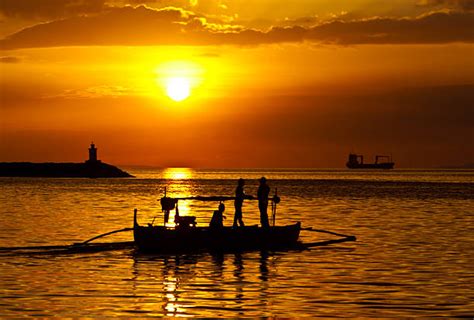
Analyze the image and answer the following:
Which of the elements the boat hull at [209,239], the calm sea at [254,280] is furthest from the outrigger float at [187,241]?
the calm sea at [254,280]

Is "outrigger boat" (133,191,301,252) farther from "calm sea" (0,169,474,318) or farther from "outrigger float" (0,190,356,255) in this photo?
"calm sea" (0,169,474,318)

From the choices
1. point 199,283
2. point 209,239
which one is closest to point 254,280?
point 199,283

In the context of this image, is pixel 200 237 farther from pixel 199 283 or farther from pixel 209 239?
pixel 199 283

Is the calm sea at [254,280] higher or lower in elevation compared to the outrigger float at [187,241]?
lower

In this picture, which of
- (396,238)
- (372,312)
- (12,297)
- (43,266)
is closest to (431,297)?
(372,312)

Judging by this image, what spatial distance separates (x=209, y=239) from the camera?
41906 mm

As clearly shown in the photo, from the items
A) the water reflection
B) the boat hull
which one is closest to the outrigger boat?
the boat hull

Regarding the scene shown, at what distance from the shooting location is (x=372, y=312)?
25.5 metres

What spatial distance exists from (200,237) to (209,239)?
0.44 m

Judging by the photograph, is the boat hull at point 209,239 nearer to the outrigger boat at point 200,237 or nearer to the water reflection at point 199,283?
the outrigger boat at point 200,237

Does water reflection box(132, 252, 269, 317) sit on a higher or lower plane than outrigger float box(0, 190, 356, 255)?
lower

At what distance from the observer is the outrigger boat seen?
41131 mm

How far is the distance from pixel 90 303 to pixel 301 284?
7.99m

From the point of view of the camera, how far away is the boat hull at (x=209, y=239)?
4112cm
